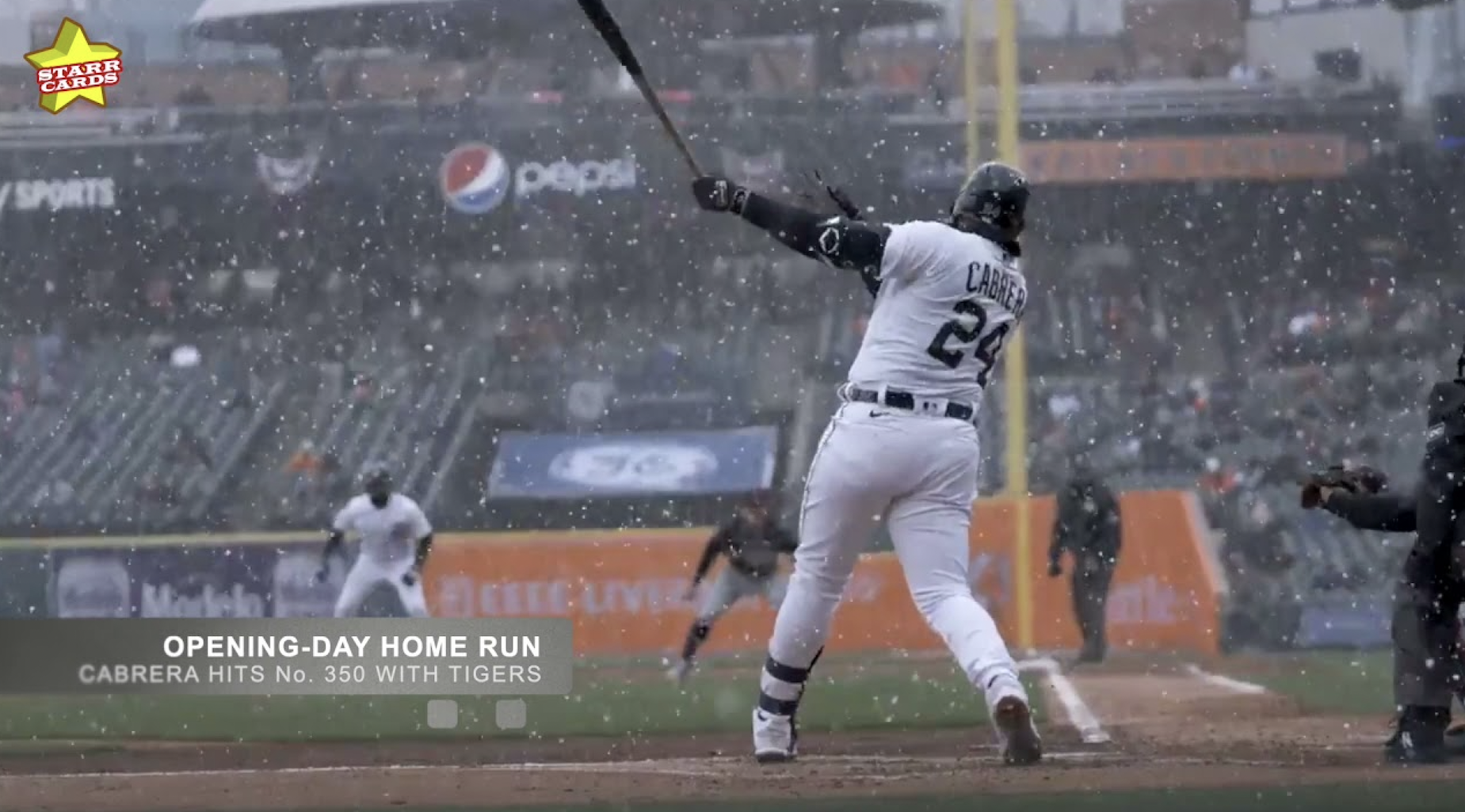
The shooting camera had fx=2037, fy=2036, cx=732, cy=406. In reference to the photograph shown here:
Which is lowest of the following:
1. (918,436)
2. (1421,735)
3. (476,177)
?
(1421,735)

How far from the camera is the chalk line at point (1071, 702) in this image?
6.85 metres

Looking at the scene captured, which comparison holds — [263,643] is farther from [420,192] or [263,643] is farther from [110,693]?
[420,192]

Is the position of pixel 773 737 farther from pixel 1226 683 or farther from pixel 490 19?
pixel 490 19

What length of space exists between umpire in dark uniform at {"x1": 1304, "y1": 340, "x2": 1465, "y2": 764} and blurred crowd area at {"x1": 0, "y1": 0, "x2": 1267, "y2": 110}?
9600 millimetres

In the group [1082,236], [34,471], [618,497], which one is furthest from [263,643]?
[1082,236]

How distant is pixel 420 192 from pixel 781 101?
10.2 feet

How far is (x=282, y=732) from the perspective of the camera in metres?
8.30

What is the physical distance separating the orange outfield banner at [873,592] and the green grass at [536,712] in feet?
4.68

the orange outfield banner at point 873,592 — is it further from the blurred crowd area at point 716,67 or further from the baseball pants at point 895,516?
the baseball pants at point 895,516

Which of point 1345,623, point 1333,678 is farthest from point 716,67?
point 1333,678

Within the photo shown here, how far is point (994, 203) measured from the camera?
16.2ft

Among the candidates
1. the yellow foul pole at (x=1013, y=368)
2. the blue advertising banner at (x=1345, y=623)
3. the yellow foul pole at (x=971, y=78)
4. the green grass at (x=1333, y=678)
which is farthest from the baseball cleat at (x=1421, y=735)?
the yellow foul pole at (x=971, y=78)

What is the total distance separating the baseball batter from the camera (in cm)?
995

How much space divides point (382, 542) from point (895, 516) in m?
5.80
